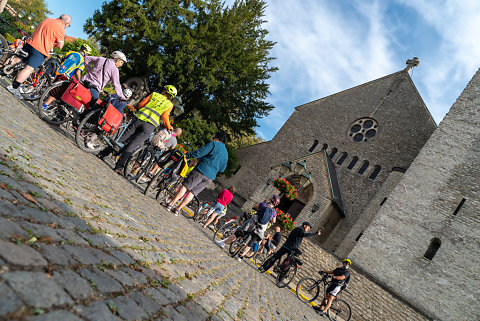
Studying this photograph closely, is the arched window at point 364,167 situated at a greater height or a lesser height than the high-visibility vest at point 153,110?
greater

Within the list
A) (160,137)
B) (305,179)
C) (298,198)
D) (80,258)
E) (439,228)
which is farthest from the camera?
(298,198)

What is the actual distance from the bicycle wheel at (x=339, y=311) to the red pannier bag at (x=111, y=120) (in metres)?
8.08

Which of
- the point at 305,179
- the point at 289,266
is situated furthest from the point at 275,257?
the point at 305,179

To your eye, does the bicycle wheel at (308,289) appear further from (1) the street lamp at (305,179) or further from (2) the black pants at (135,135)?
(1) the street lamp at (305,179)

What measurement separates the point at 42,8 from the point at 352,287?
65611 millimetres

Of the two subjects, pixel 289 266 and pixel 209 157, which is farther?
pixel 289 266

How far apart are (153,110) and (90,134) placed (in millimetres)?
1481

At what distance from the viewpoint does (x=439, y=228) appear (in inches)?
563

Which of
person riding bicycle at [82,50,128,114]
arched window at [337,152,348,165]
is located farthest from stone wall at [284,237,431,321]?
arched window at [337,152,348,165]

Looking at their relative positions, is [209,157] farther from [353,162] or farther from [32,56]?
[353,162]

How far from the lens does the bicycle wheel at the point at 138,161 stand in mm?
7152

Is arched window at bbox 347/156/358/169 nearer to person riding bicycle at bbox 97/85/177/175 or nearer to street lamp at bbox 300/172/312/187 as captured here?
street lamp at bbox 300/172/312/187

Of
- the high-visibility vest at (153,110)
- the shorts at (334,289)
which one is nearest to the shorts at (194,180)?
the high-visibility vest at (153,110)

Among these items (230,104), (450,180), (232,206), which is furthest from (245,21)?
(450,180)
